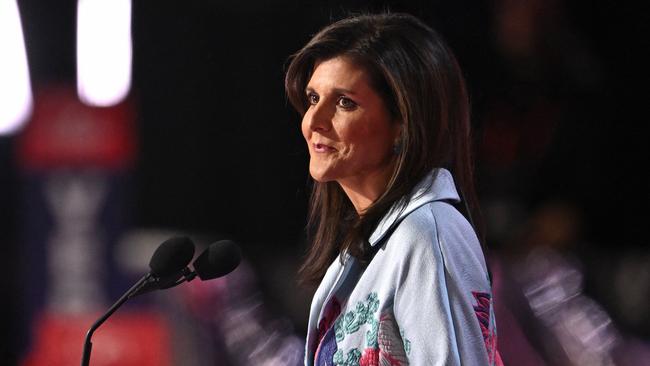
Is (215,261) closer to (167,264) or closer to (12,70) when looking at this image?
(167,264)

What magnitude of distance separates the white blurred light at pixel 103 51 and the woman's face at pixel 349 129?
8.58 feet

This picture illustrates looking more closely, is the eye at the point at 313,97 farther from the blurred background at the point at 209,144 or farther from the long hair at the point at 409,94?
the blurred background at the point at 209,144

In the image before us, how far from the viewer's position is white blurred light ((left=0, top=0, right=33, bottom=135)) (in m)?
4.11

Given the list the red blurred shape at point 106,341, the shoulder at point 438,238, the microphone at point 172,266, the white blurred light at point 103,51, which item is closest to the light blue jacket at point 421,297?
the shoulder at point 438,238

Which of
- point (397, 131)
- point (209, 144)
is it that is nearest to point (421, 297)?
point (397, 131)

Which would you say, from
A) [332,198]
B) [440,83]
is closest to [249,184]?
[332,198]

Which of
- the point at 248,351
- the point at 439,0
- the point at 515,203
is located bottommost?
the point at 248,351

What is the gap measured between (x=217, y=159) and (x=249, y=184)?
18 cm

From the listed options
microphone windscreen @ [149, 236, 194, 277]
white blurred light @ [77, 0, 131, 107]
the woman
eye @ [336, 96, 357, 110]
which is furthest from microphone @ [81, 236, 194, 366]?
white blurred light @ [77, 0, 131, 107]

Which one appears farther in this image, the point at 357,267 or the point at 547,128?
the point at 547,128

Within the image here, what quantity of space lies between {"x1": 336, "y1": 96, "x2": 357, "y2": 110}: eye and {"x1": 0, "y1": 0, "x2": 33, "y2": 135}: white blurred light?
2.78 metres

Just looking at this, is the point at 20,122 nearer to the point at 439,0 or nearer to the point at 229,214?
the point at 229,214

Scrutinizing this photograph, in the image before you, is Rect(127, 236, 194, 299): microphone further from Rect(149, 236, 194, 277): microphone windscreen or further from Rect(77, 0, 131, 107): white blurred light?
Rect(77, 0, 131, 107): white blurred light

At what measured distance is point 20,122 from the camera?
4.17m
